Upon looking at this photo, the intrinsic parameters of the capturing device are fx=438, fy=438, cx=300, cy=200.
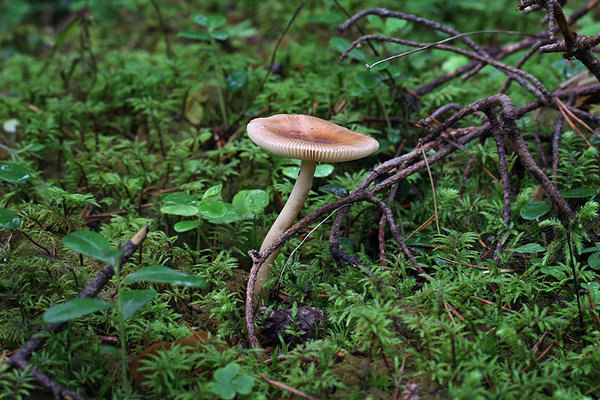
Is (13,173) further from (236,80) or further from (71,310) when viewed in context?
(236,80)

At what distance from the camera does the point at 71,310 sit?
4.51ft

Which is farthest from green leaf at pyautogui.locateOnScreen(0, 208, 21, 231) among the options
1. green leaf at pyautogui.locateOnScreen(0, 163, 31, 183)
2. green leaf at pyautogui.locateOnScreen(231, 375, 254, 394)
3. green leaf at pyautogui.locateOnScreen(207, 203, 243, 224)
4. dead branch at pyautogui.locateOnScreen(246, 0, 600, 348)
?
green leaf at pyautogui.locateOnScreen(231, 375, 254, 394)

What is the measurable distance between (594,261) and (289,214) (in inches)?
53.2

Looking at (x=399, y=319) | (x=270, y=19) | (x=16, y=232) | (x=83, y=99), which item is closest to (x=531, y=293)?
(x=399, y=319)

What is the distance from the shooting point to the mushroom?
1770 mm

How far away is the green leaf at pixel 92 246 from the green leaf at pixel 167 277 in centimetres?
10

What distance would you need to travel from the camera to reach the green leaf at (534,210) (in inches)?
80.7

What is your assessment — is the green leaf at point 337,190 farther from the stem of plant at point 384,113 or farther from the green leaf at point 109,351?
the green leaf at point 109,351

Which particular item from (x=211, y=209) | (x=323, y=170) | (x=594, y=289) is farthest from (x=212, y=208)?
(x=594, y=289)

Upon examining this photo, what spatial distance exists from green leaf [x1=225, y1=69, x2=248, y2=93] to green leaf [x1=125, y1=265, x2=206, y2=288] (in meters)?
2.01

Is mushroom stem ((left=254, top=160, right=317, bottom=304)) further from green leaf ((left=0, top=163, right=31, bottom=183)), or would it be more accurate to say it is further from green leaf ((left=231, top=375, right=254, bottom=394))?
green leaf ((left=0, top=163, right=31, bottom=183))

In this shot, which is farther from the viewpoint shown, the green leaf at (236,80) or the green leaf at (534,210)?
the green leaf at (236,80)

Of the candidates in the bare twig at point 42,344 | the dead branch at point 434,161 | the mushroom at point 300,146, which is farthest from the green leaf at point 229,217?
the bare twig at point 42,344

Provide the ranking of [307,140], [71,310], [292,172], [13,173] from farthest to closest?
[292,172], [13,173], [307,140], [71,310]
